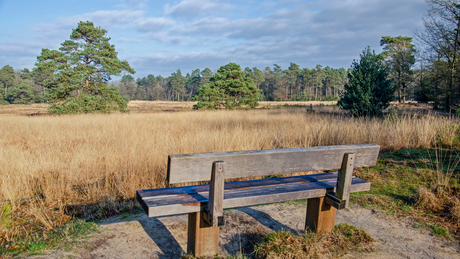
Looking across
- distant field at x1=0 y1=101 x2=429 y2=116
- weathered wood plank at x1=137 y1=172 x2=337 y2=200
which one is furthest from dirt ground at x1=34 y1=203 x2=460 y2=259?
distant field at x1=0 y1=101 x2=429 y2=116

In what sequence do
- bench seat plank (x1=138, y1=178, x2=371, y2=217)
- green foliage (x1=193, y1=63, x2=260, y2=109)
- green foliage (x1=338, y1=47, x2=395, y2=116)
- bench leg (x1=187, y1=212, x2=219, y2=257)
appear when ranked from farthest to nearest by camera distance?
green foliage (x1=193, y1=63, x2=260, y2=109) → green foliage (x1=338, y1=47, x2=395, y2=116) → bench leg (x1=187, y1=212, x2=219, y2=257) → bench seat plank (x1=138, y1=178, x2=371, y2=217)

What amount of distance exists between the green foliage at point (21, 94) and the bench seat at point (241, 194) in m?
62.1

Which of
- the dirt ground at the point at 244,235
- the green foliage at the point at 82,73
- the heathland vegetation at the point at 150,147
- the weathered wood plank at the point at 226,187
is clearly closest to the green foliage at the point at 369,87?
the heathland vegetation at the point at 150,147

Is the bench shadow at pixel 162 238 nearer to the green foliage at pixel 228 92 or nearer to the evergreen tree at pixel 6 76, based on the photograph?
the green foliage at pixel 228 92

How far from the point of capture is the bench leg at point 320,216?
2713 millimetres

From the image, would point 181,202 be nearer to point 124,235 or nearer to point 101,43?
point 124,235

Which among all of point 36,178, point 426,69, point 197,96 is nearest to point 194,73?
point 197,96

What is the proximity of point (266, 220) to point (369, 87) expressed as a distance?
408 inches

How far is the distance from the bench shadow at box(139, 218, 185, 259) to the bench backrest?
3.04 ft

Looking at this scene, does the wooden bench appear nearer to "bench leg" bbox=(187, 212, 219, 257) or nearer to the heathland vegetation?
"bench leg" bbox=(187, 212, 219, 257)

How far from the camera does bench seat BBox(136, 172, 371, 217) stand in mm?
2067

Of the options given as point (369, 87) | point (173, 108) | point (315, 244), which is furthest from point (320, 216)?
point (173, 108)

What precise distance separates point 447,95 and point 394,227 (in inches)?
589

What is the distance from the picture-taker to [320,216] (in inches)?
107
